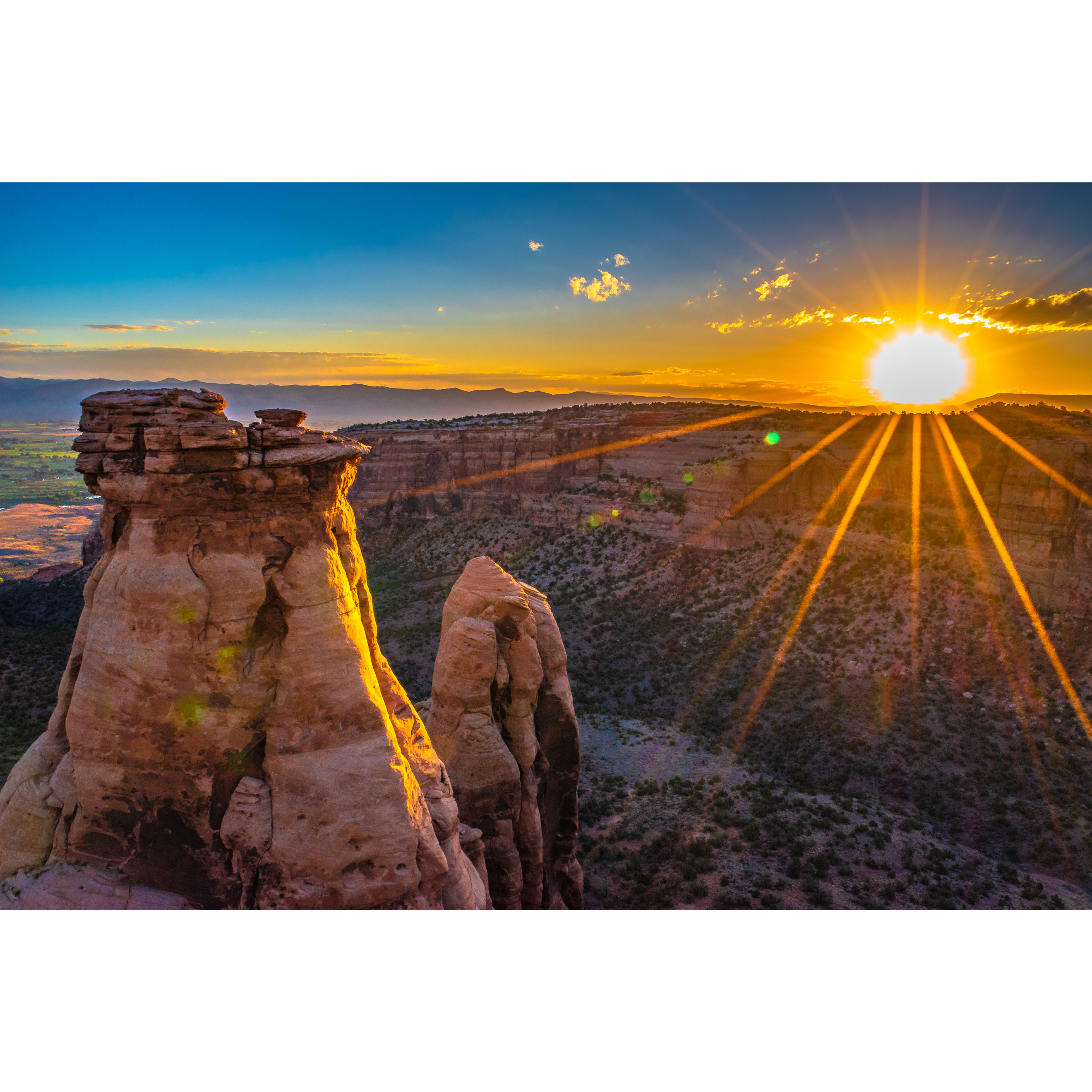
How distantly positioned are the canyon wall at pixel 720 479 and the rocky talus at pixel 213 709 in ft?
122

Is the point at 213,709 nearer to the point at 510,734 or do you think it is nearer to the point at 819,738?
the point at 510,734

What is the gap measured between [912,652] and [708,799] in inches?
631

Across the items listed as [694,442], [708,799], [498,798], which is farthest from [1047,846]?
[694,442]

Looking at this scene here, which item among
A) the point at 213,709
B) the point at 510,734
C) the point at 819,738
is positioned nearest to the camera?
the point at 213,709

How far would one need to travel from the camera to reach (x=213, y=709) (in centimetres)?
786

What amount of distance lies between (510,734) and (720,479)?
120 ft

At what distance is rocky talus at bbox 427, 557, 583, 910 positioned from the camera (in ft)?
43.8

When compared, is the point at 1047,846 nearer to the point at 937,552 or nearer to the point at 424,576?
the point at 937,552

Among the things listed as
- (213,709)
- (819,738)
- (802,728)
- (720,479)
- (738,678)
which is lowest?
(819,738)

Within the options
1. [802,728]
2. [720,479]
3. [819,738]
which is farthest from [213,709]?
[720,479]

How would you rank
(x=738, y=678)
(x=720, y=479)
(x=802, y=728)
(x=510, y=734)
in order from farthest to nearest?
1. (x=720, y=479)
2. (x=738, y=678)
3. (x=802, y=728)
4. (x=510, y=734)

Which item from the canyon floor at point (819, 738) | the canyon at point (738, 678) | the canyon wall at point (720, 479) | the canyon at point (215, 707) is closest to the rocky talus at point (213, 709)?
the canyon at point (215, 707)

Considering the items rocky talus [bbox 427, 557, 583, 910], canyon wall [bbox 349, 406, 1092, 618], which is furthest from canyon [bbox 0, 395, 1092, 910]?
canyon wall [bbox 349, 406, 1092, 618]

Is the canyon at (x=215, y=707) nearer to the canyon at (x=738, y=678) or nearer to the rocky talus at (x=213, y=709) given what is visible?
the rocky talus at (x=213, y=709)
